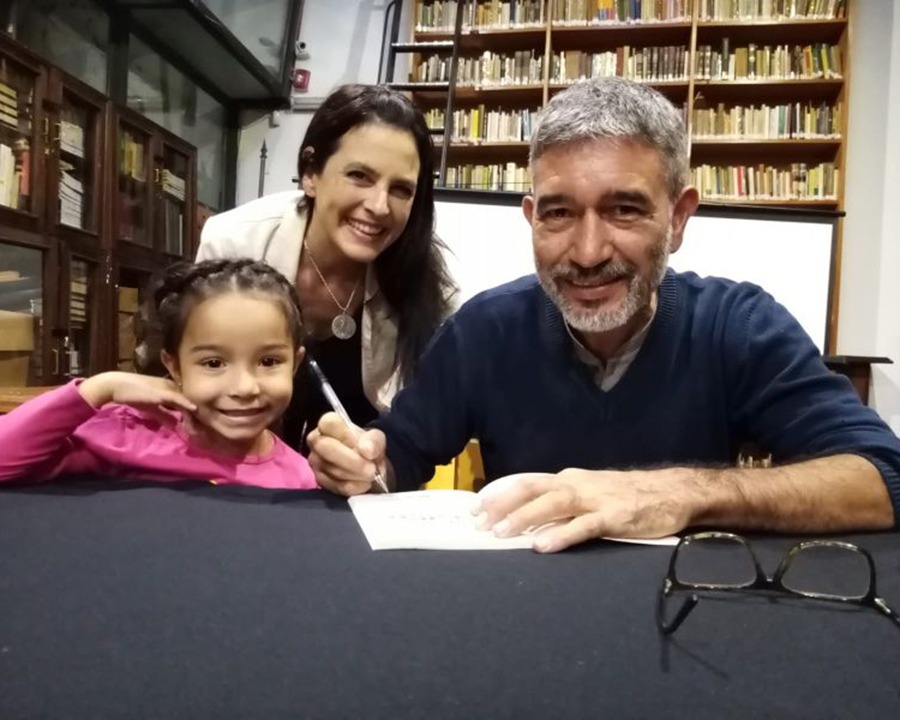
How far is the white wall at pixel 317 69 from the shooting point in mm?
5188

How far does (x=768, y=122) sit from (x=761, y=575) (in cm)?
438

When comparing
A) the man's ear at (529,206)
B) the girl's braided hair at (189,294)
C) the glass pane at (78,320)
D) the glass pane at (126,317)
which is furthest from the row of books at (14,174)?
the man's ear at (529,206)

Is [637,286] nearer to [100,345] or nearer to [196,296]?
[196,296]

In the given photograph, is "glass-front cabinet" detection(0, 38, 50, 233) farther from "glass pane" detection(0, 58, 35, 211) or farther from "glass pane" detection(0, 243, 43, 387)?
"glass pane" detection(0, 243, 43, 387)

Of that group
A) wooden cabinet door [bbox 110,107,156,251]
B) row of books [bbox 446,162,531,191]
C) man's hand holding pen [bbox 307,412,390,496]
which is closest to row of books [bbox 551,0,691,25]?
row of books [bbox 446,162,531,191]

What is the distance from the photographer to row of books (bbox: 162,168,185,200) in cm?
405

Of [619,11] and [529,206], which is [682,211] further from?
[619,11]

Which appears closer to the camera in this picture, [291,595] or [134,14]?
[291,595]

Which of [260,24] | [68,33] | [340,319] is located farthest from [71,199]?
[260,24]

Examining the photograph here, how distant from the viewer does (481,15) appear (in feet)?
15.2

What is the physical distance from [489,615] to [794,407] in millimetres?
686

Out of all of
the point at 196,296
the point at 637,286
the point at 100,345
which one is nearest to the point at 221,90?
the point at 100,345

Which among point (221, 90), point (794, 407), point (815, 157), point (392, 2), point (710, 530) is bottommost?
point (710, 530)

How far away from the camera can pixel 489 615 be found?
0.53 m
